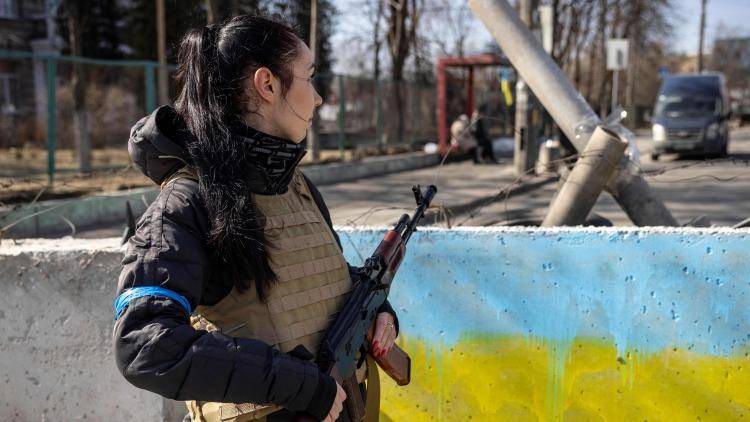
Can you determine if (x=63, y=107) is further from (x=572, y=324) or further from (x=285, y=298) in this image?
(x=285, y=298)

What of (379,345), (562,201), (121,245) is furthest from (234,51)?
(562,201)

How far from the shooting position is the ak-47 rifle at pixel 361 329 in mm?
1639

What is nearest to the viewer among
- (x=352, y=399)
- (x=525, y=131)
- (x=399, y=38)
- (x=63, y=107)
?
(x=352, y=399)

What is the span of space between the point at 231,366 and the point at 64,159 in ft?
35.2

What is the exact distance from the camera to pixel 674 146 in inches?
734

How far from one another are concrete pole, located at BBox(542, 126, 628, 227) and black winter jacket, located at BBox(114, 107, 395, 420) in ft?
8.15

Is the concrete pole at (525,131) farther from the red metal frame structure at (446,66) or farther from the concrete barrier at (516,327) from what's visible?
A: the concrete barrier at (516,327)

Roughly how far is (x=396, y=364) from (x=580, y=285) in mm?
1081

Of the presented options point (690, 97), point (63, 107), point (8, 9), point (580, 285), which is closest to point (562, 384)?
point (580, 285)

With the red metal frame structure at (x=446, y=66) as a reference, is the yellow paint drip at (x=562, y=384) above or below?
below

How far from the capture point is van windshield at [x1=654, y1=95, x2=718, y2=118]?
19.0 metres

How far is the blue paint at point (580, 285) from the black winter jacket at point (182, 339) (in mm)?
1438

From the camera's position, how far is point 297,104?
166 cm

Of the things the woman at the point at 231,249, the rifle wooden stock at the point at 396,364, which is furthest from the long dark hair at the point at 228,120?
the rifle wooden stock at the point at 396,364
